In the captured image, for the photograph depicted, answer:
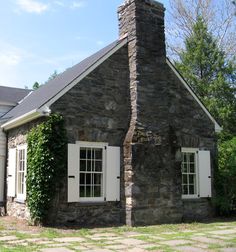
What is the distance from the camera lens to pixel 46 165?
10.7m

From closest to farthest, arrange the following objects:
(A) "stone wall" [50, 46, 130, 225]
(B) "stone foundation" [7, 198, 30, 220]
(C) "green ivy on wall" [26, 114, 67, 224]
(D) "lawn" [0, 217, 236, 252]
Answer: (D) "lawn" [0, 217, 236, 252], (C) "green ivy on wall" [26, 114, 67, 224], (A) "stone wall" [50, 46, 130, 225], (B) "stone foundation" [7, 198, 30, 220]

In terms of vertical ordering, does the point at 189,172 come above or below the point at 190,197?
above

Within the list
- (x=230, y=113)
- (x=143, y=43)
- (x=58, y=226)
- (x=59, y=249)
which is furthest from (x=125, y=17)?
(x=230, y=113)

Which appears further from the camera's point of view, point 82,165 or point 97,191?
point 97,191

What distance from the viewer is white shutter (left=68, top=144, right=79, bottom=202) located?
35.8 ft

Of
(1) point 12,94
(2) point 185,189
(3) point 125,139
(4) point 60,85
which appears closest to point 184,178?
(2) point 185,189

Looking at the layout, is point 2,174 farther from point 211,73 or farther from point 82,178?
point 211,73

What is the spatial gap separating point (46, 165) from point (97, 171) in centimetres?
167

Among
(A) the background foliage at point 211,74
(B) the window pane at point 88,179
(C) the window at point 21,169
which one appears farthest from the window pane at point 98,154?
(A) the background foliage at point 211,74

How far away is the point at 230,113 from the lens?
67.8ft

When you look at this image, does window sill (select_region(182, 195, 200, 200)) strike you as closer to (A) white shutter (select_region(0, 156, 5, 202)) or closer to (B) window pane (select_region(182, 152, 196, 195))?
(B) window pane (select_region(182, 152, 196, 195))

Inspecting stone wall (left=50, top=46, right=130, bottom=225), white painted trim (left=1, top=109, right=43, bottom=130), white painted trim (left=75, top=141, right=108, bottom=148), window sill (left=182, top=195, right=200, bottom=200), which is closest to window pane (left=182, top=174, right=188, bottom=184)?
window sill (left=182, top=195, right=200, bottom=200)

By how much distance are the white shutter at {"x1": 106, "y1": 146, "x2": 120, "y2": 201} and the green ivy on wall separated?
1402 mm

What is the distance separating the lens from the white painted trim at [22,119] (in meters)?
11.2
